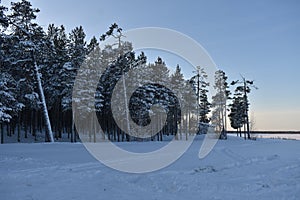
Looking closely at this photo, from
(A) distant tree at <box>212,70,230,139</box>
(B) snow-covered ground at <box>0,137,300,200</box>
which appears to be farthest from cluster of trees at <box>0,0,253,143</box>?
(B) snow-covered ground at <box>0,137,300,200</box>

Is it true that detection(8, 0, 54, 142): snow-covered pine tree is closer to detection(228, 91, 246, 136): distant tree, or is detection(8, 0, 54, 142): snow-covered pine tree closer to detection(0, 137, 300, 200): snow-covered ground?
detection(0, 137, 300, 200): snow-covered ground

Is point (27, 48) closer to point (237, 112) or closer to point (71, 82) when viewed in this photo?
point (71, 82)

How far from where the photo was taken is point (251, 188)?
9312mm

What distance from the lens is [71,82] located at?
35406 mm

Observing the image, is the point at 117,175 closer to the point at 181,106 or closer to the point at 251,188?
the point at 251,188

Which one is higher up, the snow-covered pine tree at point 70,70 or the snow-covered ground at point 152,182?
the snow-covered pine tree at point 70,70

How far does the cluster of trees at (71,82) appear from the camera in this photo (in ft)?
90.4

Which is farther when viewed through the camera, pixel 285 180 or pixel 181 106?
pixel 181 106

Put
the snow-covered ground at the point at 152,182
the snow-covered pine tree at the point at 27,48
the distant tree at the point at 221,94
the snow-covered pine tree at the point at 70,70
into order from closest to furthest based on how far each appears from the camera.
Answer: the snow-covered ground at the point at 152,182
the snow-covered pine tree at the point at 27,48
the snow-covered pine tree at the point at 70,70
the distant tree at the point at 221,94

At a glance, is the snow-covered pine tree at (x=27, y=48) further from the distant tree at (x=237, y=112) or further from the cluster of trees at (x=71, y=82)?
the distant tree at (x=237, y=112)

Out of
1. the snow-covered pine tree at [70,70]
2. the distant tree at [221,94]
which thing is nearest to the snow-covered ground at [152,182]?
the snow-covered pine tree at [70,70]

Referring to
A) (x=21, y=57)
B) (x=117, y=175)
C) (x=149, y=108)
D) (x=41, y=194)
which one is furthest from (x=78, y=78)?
(x=41, y=194)

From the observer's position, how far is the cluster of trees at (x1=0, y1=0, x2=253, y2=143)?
27.5 m

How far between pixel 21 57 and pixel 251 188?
26.4 meters
